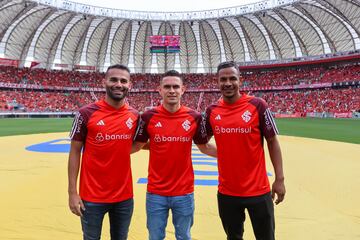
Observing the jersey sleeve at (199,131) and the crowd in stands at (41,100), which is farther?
the crowd in stands at (41,100)

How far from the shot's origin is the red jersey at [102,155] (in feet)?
12.0

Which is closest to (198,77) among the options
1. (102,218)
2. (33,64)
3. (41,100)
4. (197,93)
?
(197,93)

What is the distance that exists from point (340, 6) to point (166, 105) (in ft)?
154

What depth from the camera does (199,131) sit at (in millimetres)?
4191

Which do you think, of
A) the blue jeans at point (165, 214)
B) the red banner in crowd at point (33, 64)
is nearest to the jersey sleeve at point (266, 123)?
the blue jeans at point (165, 214)

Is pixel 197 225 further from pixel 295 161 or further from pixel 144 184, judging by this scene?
pixel 295 161

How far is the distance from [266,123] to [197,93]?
2705 inches

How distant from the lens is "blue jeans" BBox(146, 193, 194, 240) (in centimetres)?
372

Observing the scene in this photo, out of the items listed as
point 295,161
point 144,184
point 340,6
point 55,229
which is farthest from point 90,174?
point 340,6

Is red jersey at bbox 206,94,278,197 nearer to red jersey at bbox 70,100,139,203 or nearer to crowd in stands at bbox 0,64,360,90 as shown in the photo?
red jersey at bbox 70,100,139,203

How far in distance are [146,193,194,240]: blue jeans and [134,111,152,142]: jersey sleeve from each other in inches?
33.5

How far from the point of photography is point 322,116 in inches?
1918

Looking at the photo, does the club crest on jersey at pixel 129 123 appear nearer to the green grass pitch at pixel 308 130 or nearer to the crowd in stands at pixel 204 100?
the green grass pitch at pixel 308 130

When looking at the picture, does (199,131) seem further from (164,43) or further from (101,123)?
(164,43)
